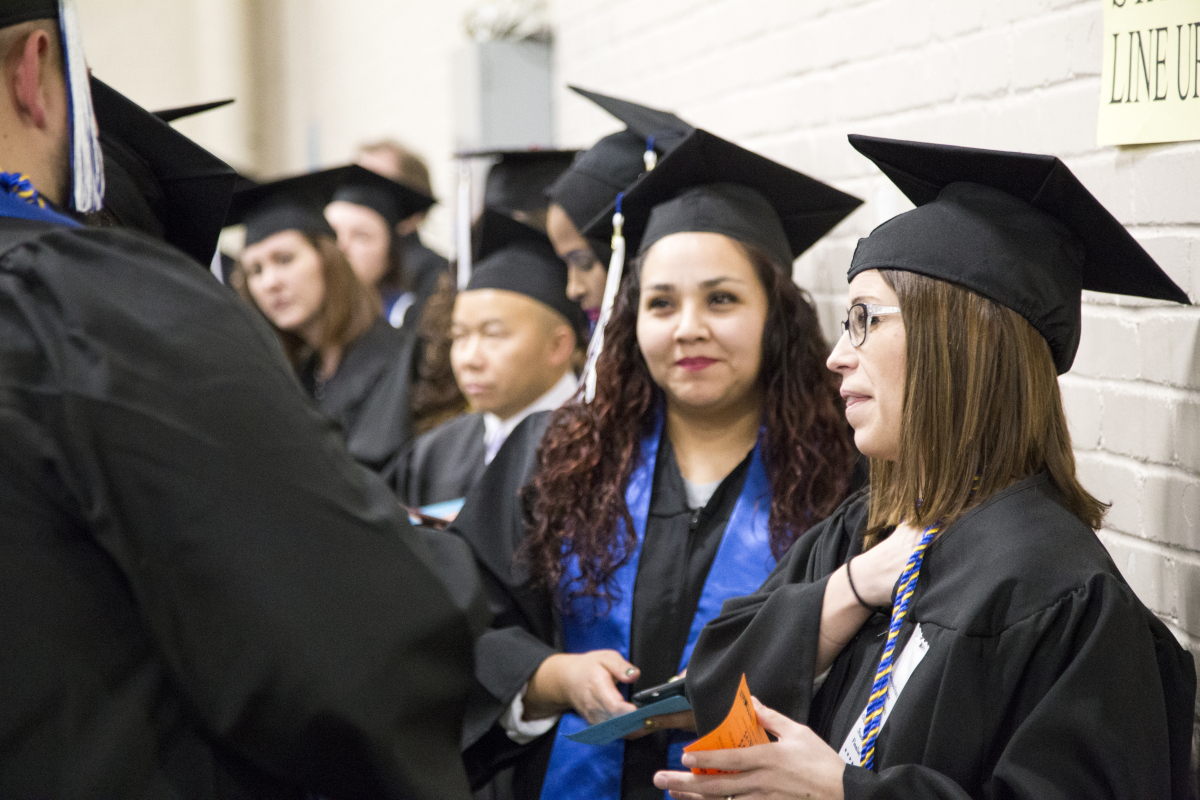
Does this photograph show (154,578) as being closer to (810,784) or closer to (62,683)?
(62,683)

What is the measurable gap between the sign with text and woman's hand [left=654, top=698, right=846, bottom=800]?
1060 millimetres

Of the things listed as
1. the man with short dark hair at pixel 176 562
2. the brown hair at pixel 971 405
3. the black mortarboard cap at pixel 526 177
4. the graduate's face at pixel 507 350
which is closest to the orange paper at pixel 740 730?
the brown hair at pixel 971 405

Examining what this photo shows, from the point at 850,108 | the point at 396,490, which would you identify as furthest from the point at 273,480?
the point at 396,490

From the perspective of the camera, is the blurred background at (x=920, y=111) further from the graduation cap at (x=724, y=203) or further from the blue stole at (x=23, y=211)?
the blue stole at (x=23, y=211)

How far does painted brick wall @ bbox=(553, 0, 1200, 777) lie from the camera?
1.73m

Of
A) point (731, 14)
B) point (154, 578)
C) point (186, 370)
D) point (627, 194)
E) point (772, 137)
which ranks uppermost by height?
point (731, 14)

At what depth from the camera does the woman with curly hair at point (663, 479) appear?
2203mm

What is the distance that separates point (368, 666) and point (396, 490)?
9.45 ft

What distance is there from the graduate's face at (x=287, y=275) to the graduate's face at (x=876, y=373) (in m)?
3.03

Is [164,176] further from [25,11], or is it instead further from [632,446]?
[632,446]

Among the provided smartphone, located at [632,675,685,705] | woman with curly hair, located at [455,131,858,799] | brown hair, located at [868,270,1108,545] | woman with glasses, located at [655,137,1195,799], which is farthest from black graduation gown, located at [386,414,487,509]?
brown hair, located at [868,270,1108,545]

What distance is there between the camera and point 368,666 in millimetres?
995

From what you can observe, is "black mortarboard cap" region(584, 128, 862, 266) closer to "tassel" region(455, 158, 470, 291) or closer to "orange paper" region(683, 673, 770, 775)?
"orange paper" region(683, 673, 770, 775)

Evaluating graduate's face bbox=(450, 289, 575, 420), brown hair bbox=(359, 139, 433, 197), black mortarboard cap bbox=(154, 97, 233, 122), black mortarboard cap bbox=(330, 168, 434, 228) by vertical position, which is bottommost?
graduate's face bbox=(450, 289, 575, 420)
